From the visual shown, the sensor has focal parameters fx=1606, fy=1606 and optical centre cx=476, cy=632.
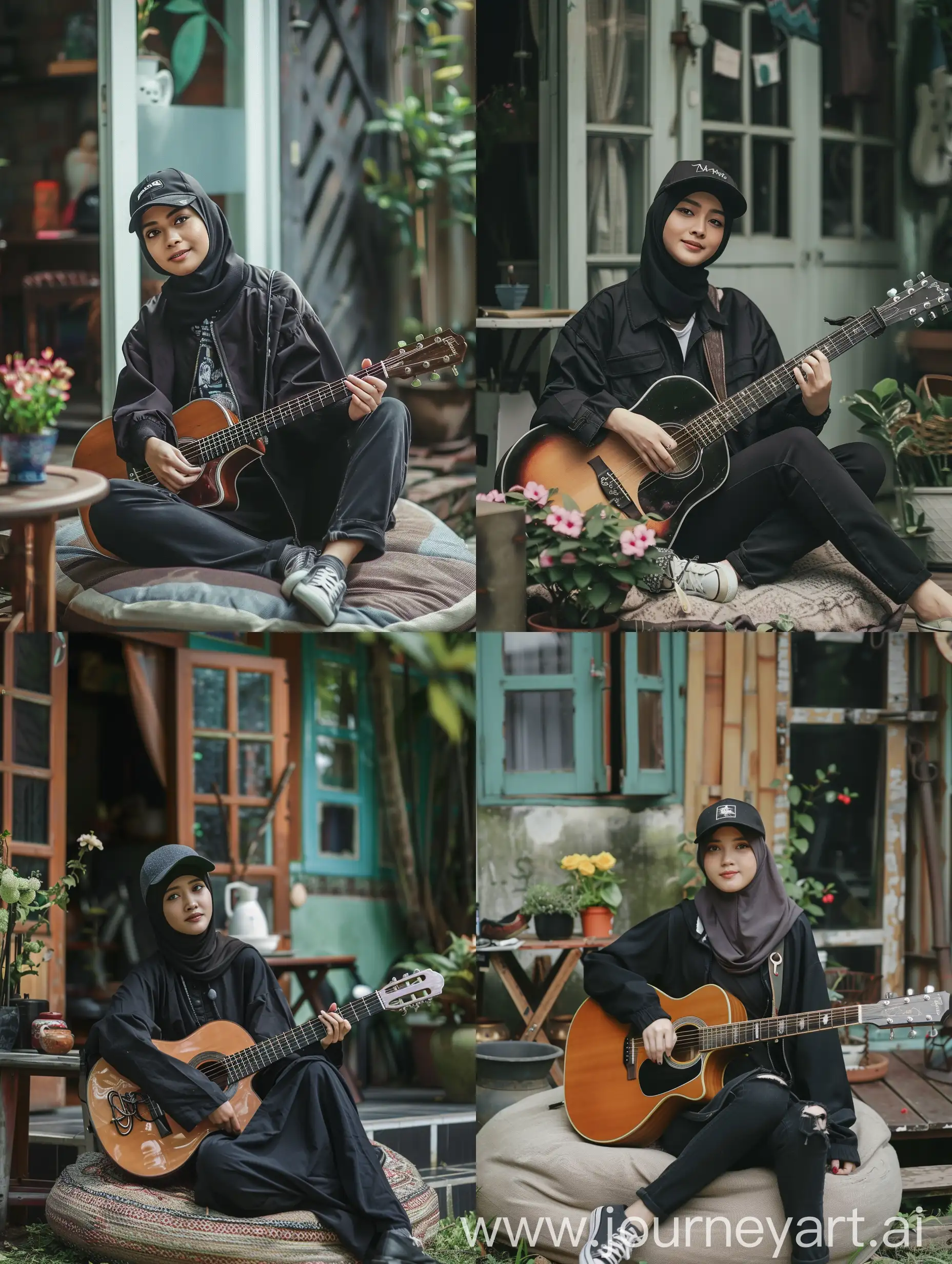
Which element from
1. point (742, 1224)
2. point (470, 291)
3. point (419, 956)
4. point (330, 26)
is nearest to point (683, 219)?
point (470, 291)

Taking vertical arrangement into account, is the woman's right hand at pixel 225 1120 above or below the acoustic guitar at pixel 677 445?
below

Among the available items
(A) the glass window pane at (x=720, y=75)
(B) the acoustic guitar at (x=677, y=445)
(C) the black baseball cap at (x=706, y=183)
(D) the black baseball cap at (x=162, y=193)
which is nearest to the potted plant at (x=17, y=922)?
(B) the acoustic guitar at (x=677, y=445)

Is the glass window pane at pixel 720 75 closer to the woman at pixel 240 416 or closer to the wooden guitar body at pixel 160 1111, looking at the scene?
the woman at pixel 240 416

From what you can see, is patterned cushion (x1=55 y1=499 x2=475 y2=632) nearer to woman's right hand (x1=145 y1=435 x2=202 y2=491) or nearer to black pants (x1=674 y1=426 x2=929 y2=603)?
woman's right hand (x1=145 y1=435 x2=202 y2=491)

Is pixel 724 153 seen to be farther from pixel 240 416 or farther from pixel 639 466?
pixel 240 416

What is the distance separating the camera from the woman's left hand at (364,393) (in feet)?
17.9

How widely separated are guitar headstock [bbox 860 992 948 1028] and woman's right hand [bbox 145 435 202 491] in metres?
2.76

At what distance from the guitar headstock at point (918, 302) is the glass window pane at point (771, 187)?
451mm

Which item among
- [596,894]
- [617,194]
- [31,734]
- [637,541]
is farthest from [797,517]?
[31,734]

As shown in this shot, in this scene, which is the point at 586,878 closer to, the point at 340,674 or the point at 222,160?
the point at 340,674

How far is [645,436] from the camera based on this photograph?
17.6ft

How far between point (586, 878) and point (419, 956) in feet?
2.54

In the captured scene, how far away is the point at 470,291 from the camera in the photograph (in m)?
5.62

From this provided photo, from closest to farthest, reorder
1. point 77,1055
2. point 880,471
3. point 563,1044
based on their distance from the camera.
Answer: point 77,1055 → point 880,471 → point 563,1044
